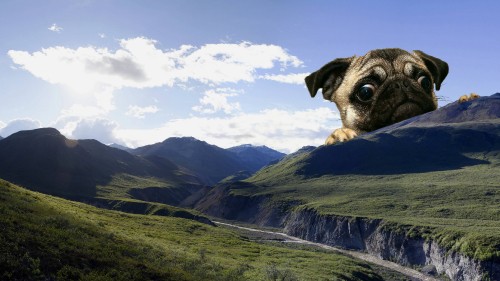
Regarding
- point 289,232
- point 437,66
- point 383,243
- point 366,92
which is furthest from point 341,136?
point 289,232

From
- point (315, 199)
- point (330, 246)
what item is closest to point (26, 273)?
point (330, 246)

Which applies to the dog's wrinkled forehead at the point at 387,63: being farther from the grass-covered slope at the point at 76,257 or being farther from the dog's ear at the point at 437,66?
the grass-covered slope at the point at 76,257

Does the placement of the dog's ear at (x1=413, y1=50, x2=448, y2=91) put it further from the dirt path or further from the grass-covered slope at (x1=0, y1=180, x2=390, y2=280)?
the dirt path

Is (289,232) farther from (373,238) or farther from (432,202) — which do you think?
(432,202)

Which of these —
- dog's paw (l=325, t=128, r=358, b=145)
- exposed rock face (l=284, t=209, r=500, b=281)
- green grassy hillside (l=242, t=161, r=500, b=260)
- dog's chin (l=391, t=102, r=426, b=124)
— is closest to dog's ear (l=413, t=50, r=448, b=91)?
dog's chin (l=391, t=102, r=426, b=124)

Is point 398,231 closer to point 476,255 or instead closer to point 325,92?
point 476,255

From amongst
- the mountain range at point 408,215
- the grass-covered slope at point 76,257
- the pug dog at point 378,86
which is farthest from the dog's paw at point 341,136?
the mountain range at point 408,215

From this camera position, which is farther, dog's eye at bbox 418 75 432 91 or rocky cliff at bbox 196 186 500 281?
rocky cliff at bbox 196 186 500 281
